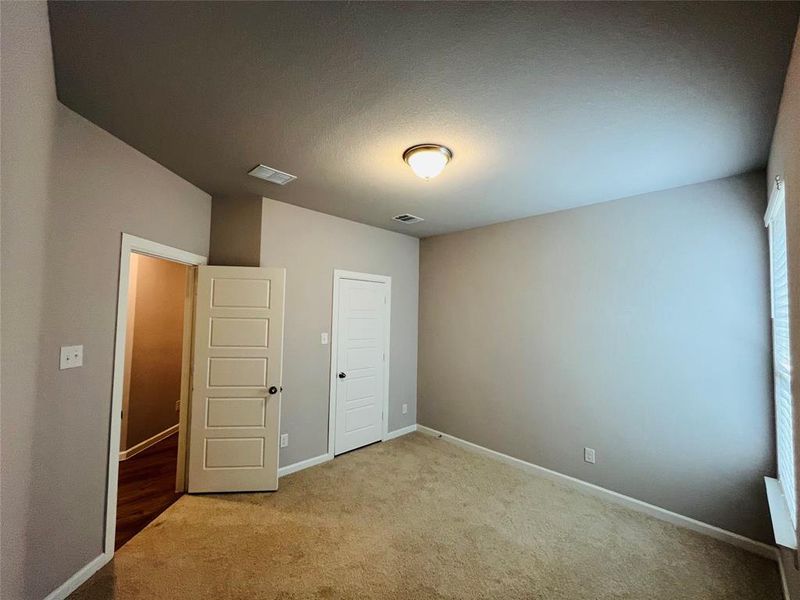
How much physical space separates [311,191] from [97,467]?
8.14 feet

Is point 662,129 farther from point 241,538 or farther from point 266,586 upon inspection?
point 241,538

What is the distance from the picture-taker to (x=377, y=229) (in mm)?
4277

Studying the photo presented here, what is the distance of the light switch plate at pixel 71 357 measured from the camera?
6.13 ft

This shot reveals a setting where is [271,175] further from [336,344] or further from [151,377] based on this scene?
[151,377]

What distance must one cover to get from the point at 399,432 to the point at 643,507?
263cm

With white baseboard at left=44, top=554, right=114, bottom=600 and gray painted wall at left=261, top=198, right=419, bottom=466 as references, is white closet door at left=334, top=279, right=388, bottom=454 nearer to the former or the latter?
gray painted wall at left=261, top=198, right=419, bottom=466

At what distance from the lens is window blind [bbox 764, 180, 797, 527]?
1749mm

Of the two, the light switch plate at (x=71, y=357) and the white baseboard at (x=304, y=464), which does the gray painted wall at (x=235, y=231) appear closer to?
the light switch plate at (x=71, y=357)

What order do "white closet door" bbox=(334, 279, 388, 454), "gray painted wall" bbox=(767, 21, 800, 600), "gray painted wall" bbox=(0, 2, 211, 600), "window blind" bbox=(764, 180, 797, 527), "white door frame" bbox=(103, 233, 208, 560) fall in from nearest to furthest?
"gray painted wall" bbox=(0, 2, 211, 600)
"gray painted wall" bbox=(767, 21, 800, 600)
"window blind" bbox=(764, 180, 797, 527)
"white door frame" bbox=(103, 233, 208, 560)
"white closet door" bbox=(334, 279, 388, 454)

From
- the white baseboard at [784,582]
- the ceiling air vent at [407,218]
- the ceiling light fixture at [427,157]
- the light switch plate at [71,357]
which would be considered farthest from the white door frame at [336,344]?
the white baseboard at [784,582]

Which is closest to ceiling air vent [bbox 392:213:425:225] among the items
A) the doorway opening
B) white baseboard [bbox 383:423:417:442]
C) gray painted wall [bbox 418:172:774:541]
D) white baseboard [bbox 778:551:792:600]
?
Result: gray painted wall [bbox 418:172:774:541]

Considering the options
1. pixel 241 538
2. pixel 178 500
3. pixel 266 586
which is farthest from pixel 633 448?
pixel 178 500

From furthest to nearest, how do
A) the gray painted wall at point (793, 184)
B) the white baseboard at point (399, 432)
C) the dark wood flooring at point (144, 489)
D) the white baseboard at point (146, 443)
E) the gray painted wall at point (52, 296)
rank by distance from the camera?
the white baseboard at point (399, 432)
the white baseboard at point (146, 443)
the dark wood flooring at point (144, 489)
the gray painted wall at point (793, 184)
the gray painted wall at point (52, 296)

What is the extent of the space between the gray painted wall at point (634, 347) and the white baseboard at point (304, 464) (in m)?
1.60
